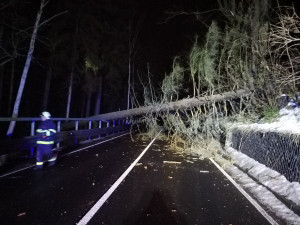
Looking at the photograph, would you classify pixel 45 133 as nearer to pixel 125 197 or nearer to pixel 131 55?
pixel 125 197

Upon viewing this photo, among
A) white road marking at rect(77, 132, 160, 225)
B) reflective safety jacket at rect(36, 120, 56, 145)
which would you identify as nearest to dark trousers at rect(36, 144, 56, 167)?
reflective safety jacket at rect(36, 120, 56, 145)

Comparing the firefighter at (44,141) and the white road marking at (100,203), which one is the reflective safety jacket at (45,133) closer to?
the firefighter at (44,141)

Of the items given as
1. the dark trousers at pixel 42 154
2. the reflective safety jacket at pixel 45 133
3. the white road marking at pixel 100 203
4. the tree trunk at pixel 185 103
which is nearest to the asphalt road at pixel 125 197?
the white road marking at pixel 100 203

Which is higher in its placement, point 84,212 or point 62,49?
point 62,49

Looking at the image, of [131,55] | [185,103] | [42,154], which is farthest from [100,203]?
[131,55]

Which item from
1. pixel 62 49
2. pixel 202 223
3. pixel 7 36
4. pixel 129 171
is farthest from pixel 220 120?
pixel 62 49

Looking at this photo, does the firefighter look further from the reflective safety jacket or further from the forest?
the forest

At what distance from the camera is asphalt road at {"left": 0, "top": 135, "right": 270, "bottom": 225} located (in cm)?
518

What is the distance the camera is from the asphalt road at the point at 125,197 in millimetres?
5184

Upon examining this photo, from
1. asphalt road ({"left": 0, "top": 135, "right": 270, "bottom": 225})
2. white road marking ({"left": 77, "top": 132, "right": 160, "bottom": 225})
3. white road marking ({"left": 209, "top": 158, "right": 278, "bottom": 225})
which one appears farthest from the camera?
white road marking ({"left": 209, "top": 158, "right": 278, "bottom": 225})

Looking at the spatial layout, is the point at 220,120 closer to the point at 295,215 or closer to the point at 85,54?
the point at 295,215

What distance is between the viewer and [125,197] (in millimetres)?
6398

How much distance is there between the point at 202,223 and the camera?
5062mm

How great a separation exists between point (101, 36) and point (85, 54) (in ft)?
11.4
